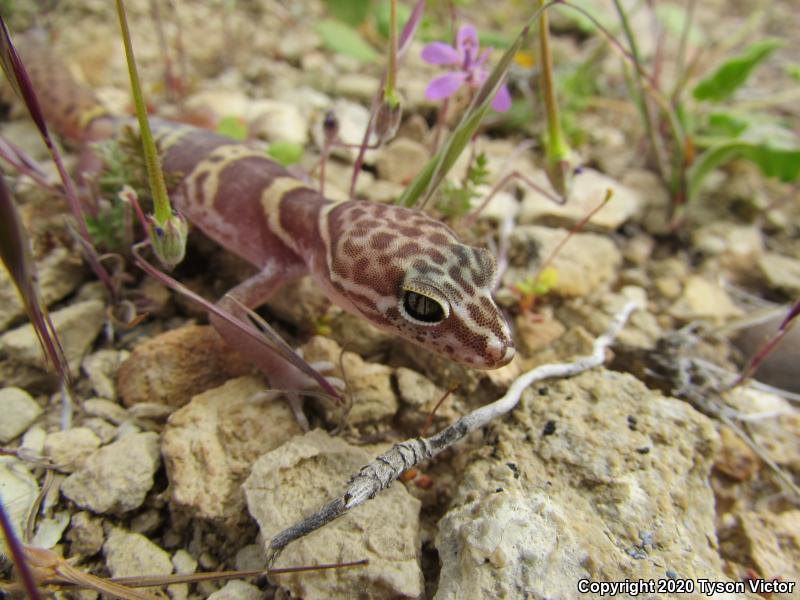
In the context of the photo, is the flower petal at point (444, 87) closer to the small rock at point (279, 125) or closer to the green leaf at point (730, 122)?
the small rock at point (279, 125)

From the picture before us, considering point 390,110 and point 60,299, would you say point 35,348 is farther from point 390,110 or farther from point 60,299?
point 390,110

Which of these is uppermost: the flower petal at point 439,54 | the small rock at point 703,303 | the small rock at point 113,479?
the flower petal at point 439,54

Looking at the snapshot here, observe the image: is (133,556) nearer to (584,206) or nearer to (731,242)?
(584,206)

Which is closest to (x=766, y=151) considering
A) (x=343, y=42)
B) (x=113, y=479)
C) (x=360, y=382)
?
(x=360, y=382)

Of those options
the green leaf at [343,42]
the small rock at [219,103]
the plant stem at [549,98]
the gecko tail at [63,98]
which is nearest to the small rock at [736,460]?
the plant stem at [549,98]


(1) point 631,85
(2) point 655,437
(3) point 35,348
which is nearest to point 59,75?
(3) point 35,348
